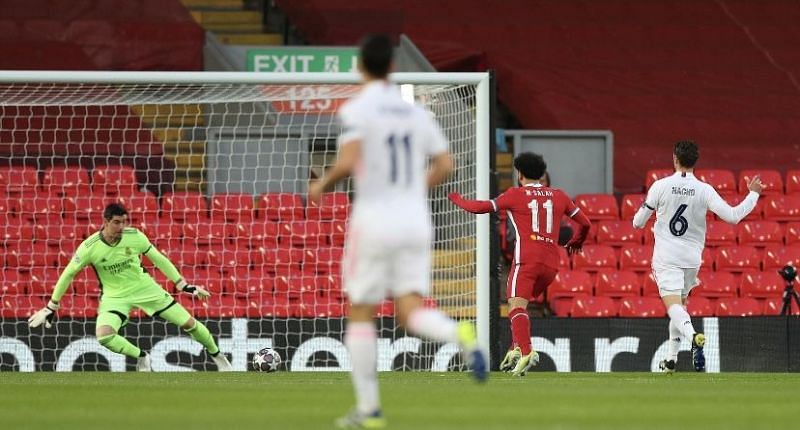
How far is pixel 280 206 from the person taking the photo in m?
15.7

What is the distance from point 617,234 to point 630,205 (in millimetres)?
436

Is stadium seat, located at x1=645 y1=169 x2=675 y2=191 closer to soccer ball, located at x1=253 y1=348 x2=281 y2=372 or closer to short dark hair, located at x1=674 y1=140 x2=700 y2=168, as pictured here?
short dark hair, located at x1=674 y1=140 x2=700 y2=168

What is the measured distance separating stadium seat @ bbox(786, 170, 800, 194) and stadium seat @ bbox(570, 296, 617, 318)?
3249mm

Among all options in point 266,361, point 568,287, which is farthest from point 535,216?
point 568,287

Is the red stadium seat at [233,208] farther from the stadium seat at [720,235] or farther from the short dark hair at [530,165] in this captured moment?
the stadium seat at [720,235]

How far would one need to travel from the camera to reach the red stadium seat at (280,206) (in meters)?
15.7

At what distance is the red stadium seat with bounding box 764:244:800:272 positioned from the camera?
1670 centimetres

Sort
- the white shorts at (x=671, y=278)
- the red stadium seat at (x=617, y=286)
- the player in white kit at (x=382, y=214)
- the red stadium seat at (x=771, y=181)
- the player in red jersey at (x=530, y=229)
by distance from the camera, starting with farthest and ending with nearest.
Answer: the red stadium seat at (x=771, y=181)
the red stadium seat at (x=617, y=286)
the white shorts at (x=671, y=278)
the player in red jersey at (x=530, y=229)
the player in white kit at (x=382, y=214)

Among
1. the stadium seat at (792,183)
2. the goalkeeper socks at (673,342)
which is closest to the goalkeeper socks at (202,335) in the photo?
the goalkeeper socks at (673,342)

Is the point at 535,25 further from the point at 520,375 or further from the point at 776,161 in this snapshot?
the point at 520,375

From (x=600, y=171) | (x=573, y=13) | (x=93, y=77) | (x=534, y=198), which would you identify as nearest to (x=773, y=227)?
(x=600, y=171)

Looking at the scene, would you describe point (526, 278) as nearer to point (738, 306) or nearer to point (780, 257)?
point (738, 306)

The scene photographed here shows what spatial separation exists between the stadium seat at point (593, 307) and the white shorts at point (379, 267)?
9222 millimetres

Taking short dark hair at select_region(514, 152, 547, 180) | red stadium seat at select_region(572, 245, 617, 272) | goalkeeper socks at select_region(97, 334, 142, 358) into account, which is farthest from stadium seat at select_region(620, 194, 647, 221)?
goalkeeper socks at select_region(97, 334, 142, 358)
